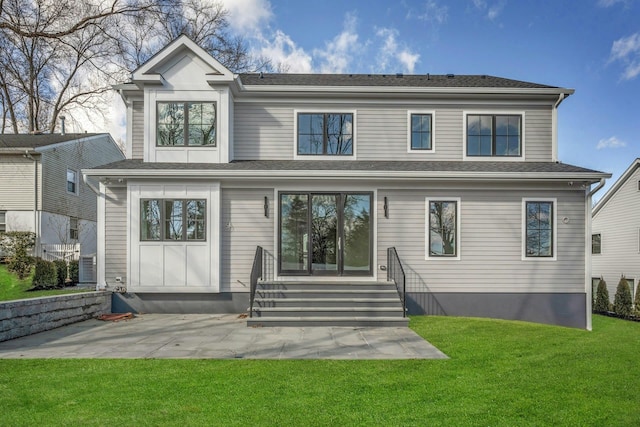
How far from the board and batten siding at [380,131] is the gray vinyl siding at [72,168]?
11.3 metres

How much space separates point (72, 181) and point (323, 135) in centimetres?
1423

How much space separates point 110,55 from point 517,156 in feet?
42.7

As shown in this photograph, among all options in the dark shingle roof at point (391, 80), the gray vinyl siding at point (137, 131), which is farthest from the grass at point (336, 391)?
the dark shingle roof at point (391, 80)

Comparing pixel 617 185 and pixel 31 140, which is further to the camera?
pixel 31 140

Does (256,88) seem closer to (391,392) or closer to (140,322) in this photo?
(140,322)

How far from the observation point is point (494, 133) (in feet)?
36.2

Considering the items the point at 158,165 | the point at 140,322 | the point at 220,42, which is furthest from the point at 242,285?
the point at 220,42

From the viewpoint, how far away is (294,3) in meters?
14.1

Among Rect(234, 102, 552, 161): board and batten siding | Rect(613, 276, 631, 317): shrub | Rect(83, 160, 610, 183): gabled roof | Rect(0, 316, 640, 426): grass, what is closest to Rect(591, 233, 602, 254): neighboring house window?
Rect(613, 276, 631, 317): shrub

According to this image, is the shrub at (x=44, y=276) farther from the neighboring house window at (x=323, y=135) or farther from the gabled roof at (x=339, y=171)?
the neighboring house window at (x=323, y=135)

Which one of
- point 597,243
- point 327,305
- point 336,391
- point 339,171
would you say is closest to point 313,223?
point 339,171

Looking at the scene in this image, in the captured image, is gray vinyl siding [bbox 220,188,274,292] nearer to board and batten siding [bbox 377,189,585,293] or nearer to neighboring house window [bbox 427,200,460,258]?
board and batten siding [bbox 377,189,585,293]

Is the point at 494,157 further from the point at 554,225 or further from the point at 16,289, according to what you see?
the point at 16,289

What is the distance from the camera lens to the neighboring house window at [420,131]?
1103 centimetres
